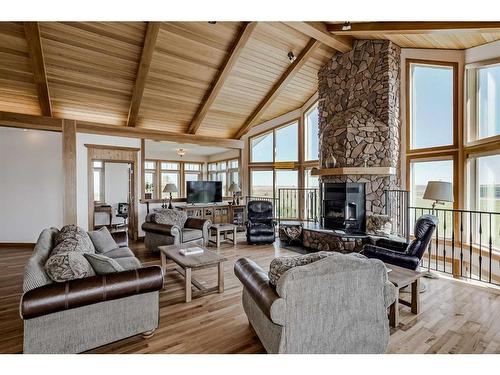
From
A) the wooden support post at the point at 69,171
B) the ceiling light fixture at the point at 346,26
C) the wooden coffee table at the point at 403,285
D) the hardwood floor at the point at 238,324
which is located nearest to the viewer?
the hardwood floor at the point at 238,324

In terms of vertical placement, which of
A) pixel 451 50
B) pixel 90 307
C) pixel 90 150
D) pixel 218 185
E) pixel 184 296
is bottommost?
pixel 184 296

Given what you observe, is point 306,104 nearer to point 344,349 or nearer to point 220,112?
point 220,112

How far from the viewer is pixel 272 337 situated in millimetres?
1935

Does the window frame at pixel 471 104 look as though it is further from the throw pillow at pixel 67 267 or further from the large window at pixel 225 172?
the throw pillow at pixel 67 267

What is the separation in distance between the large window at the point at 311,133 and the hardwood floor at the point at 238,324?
509 cm

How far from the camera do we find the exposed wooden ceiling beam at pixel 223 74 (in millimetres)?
5112

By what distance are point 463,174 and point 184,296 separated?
5.84 metres

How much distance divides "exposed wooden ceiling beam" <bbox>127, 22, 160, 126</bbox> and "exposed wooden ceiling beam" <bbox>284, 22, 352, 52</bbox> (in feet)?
8.18

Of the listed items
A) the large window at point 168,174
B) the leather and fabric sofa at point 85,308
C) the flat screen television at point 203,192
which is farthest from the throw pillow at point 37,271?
the large window at point 168,174

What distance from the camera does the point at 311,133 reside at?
825cm

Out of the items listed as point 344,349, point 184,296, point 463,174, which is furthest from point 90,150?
point 463,174

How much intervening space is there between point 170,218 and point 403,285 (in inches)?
173

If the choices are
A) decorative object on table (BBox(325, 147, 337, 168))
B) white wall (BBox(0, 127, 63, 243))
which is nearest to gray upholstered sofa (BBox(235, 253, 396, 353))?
decorative object on table (BBox(325, 147, 337, 168))

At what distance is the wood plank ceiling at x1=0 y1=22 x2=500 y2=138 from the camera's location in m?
4.65
